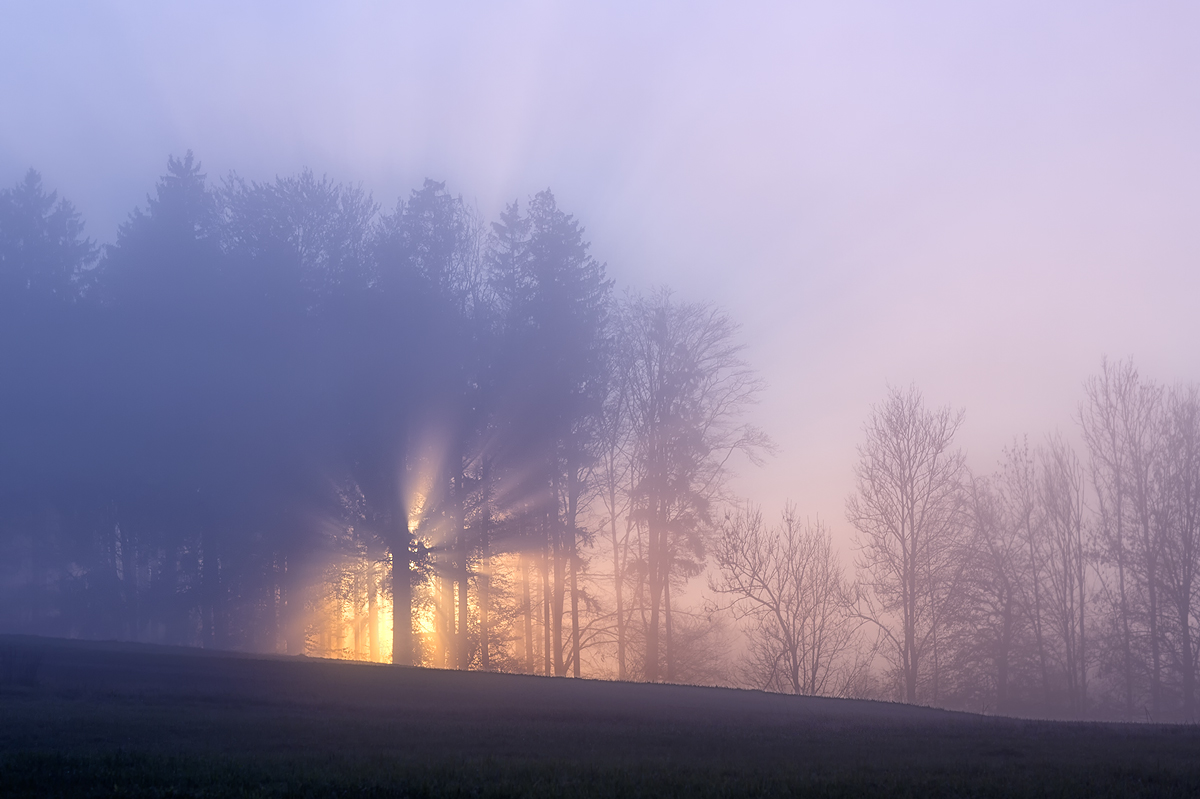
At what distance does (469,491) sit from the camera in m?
36.1

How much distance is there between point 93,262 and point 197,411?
1971 cm

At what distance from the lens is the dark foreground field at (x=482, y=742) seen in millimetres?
9453

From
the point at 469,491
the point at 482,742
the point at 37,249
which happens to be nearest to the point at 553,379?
the point at 469,491

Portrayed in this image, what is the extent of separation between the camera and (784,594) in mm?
37656

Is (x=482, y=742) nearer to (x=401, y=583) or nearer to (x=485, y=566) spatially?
(x=401, y=583)

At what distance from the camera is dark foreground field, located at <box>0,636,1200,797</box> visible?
9.45 m

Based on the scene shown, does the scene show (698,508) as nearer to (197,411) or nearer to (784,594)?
(784,594)

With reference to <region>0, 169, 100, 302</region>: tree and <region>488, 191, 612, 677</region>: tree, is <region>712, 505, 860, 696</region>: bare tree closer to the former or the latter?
<region>488, 191, 612, 677</region>: tree

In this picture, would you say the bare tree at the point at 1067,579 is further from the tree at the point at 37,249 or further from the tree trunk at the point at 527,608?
the tree at the point at 37,249

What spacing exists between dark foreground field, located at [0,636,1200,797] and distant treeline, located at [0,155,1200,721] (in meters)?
13.6

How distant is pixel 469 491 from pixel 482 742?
22.8 metres

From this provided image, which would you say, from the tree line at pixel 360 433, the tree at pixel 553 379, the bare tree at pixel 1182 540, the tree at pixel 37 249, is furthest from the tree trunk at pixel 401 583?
the bare tree at pixel 1182 540

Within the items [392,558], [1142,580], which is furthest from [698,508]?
[1142,580]

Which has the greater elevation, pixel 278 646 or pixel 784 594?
pixel 784 594
